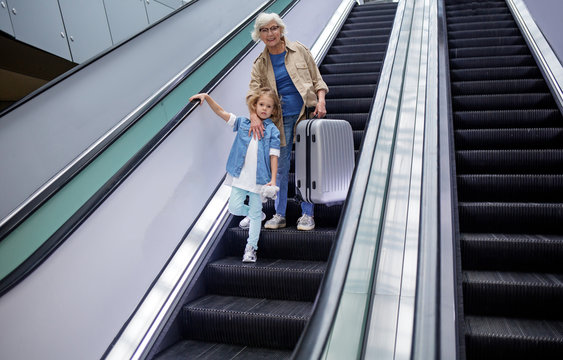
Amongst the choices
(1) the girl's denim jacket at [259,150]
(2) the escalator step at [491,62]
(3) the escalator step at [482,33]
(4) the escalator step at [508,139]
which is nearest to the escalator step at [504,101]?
(4) the escalator step at [508,139]

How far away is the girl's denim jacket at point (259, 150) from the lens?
10.4 feet

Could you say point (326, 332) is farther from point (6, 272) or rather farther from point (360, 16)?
point (360, 16)

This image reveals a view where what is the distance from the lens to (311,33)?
664 cm

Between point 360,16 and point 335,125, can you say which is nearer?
point 335,125

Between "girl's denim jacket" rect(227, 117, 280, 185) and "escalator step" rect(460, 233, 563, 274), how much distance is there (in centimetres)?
129

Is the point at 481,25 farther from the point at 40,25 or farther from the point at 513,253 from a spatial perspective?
the point at 40,25

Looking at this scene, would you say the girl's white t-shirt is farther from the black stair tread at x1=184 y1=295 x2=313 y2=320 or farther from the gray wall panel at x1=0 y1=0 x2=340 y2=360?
the black stair tread at x1=184 y1=295 x2=313 y2=320

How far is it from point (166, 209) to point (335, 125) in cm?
126

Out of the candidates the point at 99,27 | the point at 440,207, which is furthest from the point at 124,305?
the point at 99,27

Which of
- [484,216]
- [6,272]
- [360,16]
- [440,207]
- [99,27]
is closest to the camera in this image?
[6,272]

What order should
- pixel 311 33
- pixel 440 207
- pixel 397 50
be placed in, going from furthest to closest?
pixel 311 33 < pixel 397 50 < pixel 440 207

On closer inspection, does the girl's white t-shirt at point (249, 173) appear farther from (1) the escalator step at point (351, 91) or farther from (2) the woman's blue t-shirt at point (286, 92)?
(1) the escalator step at point (351, 91)

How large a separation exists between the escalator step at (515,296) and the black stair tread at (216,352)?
1.02 meters

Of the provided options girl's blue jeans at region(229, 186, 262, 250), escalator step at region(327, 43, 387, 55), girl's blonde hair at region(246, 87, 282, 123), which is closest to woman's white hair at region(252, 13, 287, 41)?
girl's blonde hair at region(246, 87, 282, 123)
